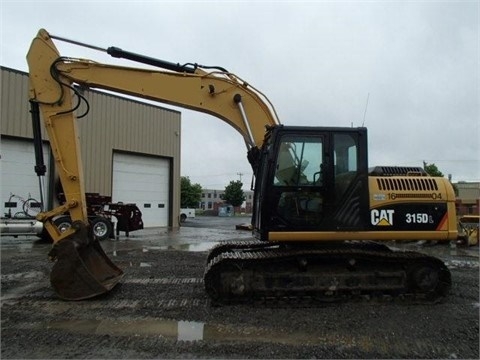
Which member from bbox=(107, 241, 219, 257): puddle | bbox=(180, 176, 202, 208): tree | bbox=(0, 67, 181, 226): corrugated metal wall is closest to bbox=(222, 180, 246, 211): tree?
bbox=(180, 176, 202, 208): tree

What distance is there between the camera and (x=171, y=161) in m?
27.0

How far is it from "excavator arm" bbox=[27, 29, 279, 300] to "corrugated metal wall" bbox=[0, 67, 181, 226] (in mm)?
11957

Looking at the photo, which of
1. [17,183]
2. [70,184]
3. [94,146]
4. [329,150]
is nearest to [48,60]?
[70,184]

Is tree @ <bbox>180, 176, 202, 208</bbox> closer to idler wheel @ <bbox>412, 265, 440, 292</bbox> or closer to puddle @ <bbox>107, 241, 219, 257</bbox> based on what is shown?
puddle @ <bbox>107, 241, 219, 257</bbox>

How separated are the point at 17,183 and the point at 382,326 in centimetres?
1778

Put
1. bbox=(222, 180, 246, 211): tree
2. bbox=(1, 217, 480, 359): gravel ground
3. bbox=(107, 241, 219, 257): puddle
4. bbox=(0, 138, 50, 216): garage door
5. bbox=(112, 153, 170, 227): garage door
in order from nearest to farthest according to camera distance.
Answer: bbox=(1, 217, 480, 359): gravel ground, bbox=(107, 241, 219, 257): puddle, bbox=(0, 138, 50, 216): garage door, bbox=(112, 153, 170, 227): garage door, bbox=(222, 180, 246, 211): tree

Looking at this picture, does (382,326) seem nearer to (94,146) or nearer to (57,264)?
(57,264)

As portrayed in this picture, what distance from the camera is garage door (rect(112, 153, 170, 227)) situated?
79.1ft

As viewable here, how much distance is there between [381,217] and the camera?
6715 mm

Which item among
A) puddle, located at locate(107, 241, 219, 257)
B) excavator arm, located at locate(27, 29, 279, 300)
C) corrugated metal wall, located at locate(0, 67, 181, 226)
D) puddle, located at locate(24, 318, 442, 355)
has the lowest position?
puddle, located at locate(24, 318, 442, 355)

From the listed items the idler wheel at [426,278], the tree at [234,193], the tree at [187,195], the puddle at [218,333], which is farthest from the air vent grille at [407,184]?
the tree at [234,193]

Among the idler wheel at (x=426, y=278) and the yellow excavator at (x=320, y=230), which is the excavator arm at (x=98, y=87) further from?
the idler wheel at (x=426, y=278)

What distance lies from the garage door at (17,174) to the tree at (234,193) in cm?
6125

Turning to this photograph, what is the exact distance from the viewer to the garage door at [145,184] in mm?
24112
